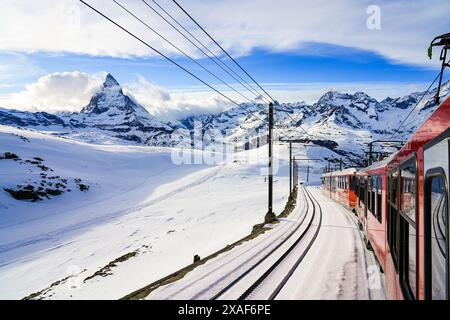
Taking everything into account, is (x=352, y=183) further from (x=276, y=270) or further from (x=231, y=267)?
(x=231, y=267)

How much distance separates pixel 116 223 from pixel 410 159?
4025 cm

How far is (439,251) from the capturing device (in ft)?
10.4

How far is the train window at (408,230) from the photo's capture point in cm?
428

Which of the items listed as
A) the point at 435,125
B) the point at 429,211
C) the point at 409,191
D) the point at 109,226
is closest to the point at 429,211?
the point at 429,211

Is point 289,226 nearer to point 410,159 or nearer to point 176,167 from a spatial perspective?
point 410,159

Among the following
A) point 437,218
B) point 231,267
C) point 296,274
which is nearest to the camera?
point 437,218

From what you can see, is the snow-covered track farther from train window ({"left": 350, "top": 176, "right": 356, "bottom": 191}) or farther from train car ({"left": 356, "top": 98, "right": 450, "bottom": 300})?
train window ({"left": 350, "top": 176, "right": 356, "bottom": 191})

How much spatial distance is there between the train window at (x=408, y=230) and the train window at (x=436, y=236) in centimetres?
64

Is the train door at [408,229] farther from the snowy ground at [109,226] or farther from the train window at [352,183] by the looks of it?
the train window at [352,183]

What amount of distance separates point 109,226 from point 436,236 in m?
39.9

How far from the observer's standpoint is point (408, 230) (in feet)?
15.7

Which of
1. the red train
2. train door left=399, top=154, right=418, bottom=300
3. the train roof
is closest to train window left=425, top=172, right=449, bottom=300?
the red train

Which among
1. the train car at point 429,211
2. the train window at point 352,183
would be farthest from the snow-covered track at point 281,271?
the train window at point 352,183
